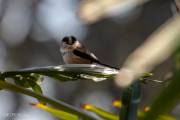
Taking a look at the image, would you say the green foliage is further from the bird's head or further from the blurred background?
the blurred background

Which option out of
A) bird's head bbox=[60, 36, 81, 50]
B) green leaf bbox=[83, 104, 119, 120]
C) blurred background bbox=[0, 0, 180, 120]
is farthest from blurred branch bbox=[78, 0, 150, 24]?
blurred background bbox=[0, 0, 180, 120]

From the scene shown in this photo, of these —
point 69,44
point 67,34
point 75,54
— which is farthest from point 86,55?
point 67,34

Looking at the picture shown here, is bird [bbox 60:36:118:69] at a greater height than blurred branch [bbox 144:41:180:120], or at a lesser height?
lesser

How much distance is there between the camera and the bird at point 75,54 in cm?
276

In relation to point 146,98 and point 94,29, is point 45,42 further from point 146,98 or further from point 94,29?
point 146,98

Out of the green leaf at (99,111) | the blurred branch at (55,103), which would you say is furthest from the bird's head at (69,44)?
the blurred branch at (55,103)

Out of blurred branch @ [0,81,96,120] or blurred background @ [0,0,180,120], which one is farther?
blurred background @ [0,0,180,120]

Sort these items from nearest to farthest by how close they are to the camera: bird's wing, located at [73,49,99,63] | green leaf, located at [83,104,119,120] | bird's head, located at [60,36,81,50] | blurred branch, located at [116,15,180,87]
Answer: blurred branch, located at [116,15,180,87] < green leaf, located at [83,104,119,120] < bird's wing, located at [73,49,99,63] < bird's head, located at [60,36,81,50]

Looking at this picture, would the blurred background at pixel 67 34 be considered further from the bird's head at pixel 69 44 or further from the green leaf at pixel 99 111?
the green leaf at pixel 99 111

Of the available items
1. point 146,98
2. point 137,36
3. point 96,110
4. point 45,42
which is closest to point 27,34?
point 45,42

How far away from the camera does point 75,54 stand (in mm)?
2910

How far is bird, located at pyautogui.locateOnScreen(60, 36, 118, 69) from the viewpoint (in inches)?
109

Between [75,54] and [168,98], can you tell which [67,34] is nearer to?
[75,54]

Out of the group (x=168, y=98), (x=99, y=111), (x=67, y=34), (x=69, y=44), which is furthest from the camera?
(x=67, y=34)
